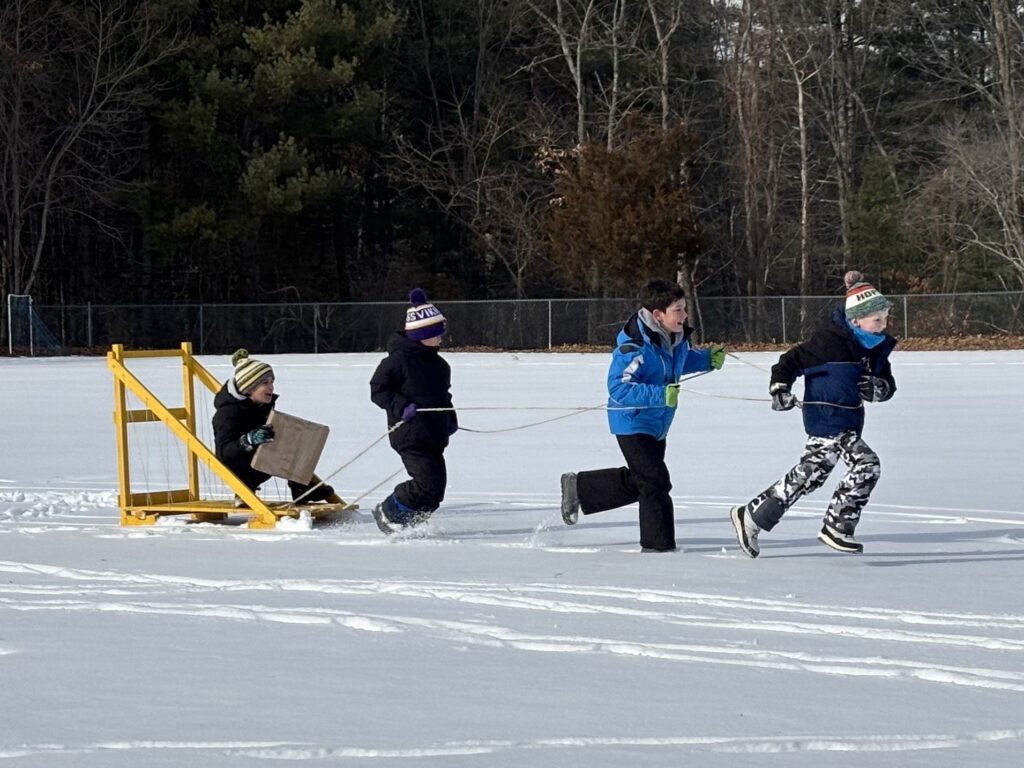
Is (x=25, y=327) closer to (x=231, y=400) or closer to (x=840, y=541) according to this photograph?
(x=231, y=400)

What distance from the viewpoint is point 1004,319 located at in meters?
39.6

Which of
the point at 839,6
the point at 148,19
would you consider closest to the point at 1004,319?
the point at 839,6

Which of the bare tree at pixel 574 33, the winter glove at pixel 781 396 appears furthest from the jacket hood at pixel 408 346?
the bare tree at pixel 574 33

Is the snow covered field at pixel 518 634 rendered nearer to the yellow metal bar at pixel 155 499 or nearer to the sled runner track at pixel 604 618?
the sled runner track at pixel 604 618

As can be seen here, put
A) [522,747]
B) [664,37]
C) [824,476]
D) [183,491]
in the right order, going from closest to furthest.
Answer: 1. [522,747]
2. [824,476]
3. [183,491]
4. [664,37]

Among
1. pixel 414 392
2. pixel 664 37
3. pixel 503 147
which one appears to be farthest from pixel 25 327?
pixel 414 392

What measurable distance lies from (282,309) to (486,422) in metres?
24.5

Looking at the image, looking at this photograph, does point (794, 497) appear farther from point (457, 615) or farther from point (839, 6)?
point (839, 6)

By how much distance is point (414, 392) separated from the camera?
964 centimetres

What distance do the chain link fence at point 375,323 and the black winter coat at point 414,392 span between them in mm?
31150

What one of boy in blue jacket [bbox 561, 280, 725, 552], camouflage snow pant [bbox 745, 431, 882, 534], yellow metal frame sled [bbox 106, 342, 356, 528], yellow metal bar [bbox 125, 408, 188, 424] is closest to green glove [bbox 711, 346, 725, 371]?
boy in blue jacket [bbox 561, 280, 725, 552]

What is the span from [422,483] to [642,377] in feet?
5.19

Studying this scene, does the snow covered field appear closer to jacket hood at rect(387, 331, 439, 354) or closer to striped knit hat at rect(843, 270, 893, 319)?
jacket hood at rect(387, 331, 439, 354)

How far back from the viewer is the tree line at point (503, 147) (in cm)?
4191
